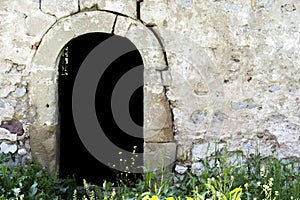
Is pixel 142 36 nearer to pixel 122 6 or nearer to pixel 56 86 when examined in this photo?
pixel 122 6

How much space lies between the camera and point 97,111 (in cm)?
773

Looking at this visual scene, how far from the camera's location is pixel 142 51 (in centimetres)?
533

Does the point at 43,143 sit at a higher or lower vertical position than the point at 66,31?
lower

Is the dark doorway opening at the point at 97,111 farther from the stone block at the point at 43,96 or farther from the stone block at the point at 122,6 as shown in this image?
the stone block at the point at 122,6

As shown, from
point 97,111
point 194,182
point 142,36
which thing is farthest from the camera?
point 97,111

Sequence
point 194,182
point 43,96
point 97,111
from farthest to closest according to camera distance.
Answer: point 97,111, point 43,96, point 194,182

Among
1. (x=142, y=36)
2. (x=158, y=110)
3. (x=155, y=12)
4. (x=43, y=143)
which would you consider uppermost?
(x=155, y=12)

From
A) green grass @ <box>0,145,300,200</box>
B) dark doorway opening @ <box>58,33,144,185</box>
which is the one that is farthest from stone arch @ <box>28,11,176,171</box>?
dark doorway opening @ <box>58,33,144,185</box>

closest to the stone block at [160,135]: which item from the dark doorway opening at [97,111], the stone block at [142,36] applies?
the stone block at [142,36]

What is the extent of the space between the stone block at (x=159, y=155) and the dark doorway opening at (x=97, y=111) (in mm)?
1740

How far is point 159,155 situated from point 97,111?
253 centimetres

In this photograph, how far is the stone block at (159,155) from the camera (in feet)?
17.6

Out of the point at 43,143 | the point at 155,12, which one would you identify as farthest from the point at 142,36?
the point at 43,143

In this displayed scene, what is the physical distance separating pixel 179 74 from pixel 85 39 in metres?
2.71
